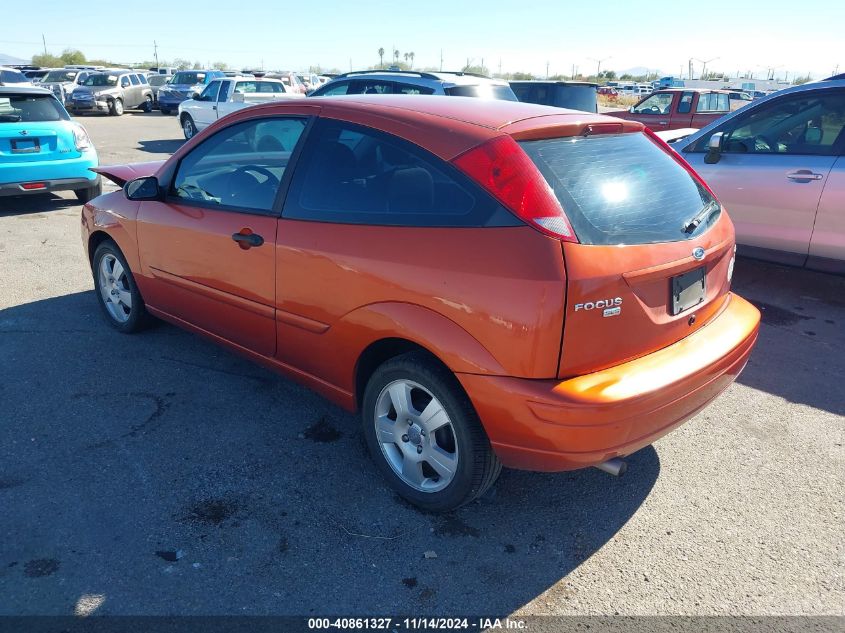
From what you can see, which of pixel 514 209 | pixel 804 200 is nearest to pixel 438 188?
pixel 514 209

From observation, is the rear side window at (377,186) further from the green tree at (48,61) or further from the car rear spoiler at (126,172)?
the green tree at (48,61)

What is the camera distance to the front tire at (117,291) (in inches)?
182

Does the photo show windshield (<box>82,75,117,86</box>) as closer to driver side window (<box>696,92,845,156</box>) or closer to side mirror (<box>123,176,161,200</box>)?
side mirror (<box>123,176,161,200</box>)

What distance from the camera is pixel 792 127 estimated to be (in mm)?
5816

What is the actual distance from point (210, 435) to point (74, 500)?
0.74 metres

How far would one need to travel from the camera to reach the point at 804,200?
5547 millimetres

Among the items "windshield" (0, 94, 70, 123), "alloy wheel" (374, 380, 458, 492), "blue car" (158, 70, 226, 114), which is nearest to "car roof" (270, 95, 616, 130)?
"alloy wheel" (374, 380, 458, 492)

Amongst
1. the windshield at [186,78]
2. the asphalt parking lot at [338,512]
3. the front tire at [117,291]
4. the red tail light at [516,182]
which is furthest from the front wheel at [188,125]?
the red tail light at [516,182]

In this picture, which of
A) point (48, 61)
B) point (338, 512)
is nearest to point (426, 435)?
point (338, 512)

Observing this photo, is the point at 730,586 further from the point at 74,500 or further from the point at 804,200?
the point at 804,200

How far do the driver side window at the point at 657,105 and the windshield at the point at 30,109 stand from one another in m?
11.6

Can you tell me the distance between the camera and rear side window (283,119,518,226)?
8.59ft

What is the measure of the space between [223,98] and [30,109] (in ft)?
26.3

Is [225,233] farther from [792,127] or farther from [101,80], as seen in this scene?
[101,80]
